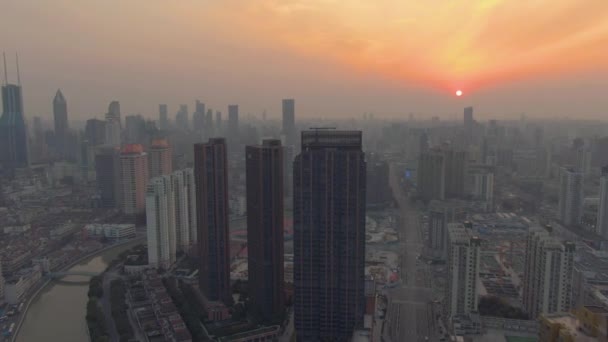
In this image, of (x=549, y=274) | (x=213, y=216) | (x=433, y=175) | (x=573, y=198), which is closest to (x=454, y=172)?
(x=433, y=175)

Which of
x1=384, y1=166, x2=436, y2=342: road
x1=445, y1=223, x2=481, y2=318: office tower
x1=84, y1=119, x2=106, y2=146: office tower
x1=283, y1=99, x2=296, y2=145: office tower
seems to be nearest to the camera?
x1=384, y1=166, x2=436, y2=342: road

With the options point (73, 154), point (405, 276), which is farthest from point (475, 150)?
point (73, 154)

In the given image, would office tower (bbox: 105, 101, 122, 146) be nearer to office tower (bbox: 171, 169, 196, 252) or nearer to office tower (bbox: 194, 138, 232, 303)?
office tower (bbox: 171, 169, 196, 252)

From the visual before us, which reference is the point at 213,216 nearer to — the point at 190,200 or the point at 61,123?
the point at 190,200

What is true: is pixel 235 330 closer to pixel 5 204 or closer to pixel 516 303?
pixel 516 303

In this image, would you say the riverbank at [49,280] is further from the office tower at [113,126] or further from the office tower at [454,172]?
the office tower at [113,126]

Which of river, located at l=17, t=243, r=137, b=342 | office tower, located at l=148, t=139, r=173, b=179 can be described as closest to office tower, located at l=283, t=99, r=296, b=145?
office tower, located at l=148, t=139, r=173, b=179
